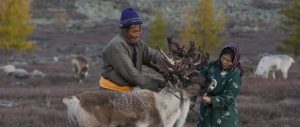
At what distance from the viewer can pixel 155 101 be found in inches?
260

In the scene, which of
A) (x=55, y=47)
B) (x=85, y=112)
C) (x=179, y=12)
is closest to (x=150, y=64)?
(x=85, y=112)

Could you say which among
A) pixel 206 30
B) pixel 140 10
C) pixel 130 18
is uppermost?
pixel 130 18

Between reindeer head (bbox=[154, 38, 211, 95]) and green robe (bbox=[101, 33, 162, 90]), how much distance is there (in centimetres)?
21

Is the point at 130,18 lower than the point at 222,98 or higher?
higher

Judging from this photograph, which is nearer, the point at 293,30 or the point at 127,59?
the point at 127,59

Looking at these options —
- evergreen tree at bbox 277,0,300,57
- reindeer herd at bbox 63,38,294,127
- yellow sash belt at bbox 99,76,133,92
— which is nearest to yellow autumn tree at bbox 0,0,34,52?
evergreen tree at bbox 277,0,300,57

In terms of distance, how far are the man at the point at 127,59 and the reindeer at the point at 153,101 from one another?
0.65ft

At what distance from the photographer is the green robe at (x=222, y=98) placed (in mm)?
7402

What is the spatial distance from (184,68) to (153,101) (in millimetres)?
505

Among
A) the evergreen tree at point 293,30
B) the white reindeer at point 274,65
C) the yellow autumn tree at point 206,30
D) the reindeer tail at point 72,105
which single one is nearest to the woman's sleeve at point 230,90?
the reindeer tail at point 72,105

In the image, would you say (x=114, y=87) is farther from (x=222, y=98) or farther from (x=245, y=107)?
(x=245, y=107)

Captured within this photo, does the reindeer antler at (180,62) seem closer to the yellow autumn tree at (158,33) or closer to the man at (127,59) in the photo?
the man at (127,59)

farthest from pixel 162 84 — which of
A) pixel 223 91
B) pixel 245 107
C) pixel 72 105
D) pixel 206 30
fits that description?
pixel 206 30

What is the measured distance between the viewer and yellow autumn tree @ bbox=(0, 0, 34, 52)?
44062mm
